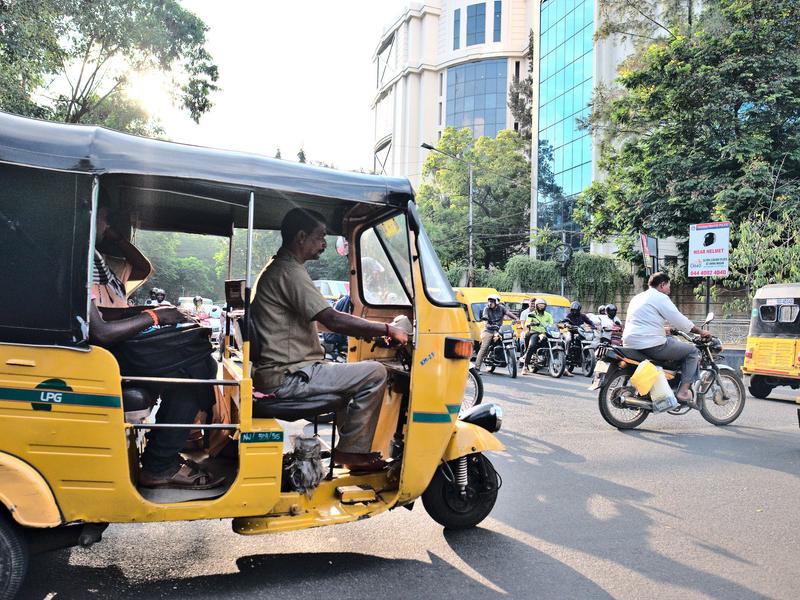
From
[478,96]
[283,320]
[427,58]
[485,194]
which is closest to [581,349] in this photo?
[283,320]

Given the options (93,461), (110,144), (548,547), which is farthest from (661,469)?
(110,144)

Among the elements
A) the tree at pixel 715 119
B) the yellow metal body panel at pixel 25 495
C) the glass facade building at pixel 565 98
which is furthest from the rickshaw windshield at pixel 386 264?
the glass facade building at pixel 565 98

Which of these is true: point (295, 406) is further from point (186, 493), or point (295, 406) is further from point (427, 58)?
point (427, 58)

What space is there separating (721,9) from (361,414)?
20.4 meters

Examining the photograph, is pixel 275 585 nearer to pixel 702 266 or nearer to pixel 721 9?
pixel 702 266

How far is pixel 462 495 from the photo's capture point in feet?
13.7

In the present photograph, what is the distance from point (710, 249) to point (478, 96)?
5607 centimetres

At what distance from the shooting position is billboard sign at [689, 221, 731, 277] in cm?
1493

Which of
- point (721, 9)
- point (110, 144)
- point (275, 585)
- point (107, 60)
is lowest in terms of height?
point (275, 585)

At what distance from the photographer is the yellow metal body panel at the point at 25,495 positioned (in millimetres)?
2861

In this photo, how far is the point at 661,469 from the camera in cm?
594

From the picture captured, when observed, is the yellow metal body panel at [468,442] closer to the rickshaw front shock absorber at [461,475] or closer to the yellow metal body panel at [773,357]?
the rickshaw front shock absorber at [461,475]

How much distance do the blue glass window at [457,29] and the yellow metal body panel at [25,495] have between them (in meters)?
72.2

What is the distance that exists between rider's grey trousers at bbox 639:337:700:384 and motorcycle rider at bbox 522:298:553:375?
6.77 m
